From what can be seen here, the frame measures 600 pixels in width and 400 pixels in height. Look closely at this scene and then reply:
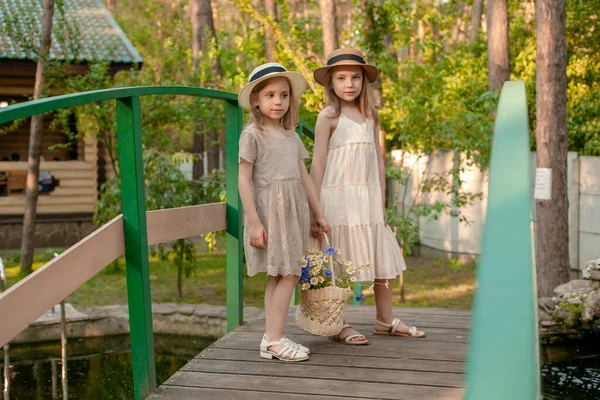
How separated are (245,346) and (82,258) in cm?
109

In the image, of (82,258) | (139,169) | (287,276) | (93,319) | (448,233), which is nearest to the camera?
(82,258)

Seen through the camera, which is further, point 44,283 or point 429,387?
point 429,387

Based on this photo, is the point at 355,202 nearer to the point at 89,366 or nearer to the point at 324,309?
the point at 324,309

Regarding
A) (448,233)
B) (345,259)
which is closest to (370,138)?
(345,259)

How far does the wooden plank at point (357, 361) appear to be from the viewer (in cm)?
299

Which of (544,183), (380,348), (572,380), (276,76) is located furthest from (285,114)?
(544,183)

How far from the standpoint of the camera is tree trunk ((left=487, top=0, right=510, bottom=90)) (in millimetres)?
11391

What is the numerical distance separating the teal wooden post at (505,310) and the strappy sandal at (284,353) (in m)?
2.17

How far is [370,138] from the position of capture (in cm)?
354

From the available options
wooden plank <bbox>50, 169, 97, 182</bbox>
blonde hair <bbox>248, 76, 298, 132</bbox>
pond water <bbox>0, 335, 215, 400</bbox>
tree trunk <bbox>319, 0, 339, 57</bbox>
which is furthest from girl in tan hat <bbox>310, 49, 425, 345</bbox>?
wooden plank <bbox>50, 169, 97, 182</bbox>

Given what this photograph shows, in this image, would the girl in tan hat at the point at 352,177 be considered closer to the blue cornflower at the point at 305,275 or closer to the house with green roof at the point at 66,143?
the blue cornflower at the point at 305,275

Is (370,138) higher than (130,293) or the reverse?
higher

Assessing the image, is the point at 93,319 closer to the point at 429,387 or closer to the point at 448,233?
the point at 429,387

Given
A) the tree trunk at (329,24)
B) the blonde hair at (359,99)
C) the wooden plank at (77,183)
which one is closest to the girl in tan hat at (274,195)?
the blonde hair at (359,99)
